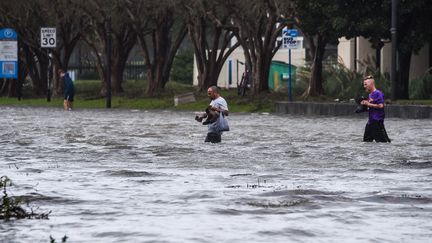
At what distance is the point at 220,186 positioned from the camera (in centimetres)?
1423

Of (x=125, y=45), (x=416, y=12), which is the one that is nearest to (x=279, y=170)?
(x=416, y=12)

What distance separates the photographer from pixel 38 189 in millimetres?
13719

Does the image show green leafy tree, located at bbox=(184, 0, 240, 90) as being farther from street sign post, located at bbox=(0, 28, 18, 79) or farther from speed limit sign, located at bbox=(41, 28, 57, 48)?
street sign post, located at bbox=(0, 28, 18, 79)

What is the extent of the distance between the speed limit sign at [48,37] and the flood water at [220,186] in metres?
26.5

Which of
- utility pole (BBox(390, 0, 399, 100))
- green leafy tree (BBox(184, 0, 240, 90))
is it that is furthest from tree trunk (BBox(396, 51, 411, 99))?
green leafy tree (BBox(184, 0, 240, 90))

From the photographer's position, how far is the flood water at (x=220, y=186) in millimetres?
10227

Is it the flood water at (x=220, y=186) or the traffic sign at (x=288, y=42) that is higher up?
the traffic sign at (x=288, y=42)

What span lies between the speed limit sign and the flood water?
87.0 feet

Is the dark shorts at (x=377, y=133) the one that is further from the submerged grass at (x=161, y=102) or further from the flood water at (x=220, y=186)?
the submerged grass at (x=161, y=102)

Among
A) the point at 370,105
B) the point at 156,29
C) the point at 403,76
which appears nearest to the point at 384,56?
the point at 156,29

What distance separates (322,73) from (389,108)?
14.0 m

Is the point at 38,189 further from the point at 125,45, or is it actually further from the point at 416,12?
the point at 125,45

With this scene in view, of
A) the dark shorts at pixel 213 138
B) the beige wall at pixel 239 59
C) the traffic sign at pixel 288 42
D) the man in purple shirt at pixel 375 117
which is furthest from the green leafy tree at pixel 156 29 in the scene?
the man in purple shirt at pixel 375 117

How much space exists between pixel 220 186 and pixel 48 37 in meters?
40.3
